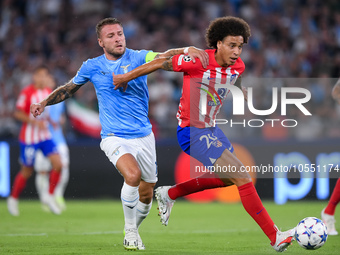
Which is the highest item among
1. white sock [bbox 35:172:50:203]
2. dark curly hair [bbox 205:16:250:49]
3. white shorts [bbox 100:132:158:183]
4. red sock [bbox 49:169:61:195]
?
dark curly hair [bbox 205:16:250:49]

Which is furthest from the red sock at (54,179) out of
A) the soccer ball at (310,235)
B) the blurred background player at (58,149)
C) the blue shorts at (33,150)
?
the soccer ball at (310,235)

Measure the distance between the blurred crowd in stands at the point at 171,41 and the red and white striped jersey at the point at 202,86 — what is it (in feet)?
19.7

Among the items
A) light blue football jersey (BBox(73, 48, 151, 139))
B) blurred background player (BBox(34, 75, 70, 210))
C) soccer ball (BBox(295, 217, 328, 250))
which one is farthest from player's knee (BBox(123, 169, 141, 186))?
blurred background player (BBox(34, 75, 70, 210))

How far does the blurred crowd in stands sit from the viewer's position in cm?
1327

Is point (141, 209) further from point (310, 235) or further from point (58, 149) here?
point (58, 149)

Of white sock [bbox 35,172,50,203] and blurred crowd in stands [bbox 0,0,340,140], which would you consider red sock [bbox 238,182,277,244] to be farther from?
blurred crowd in stands [bbox 0,0,340,140]

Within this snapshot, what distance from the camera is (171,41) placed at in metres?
15.5

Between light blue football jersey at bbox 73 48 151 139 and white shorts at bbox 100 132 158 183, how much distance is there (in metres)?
0.07

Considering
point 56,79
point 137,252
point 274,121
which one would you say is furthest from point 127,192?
point 56,79

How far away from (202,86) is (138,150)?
3.25 ft

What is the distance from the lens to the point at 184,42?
599 inches

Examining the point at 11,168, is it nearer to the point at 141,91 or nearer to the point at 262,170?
the point at 262,170

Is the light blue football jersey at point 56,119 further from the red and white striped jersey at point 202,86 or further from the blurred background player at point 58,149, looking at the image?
the red and white striped jersey at point 202,86

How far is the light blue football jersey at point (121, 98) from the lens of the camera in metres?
6.69
